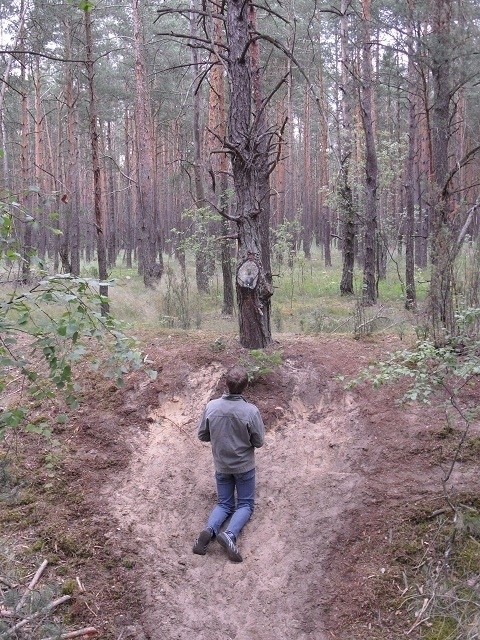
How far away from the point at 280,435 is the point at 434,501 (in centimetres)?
182

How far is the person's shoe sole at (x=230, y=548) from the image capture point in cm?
460

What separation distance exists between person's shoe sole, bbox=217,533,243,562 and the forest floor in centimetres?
8

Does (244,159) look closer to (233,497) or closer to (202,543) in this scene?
(233,497)

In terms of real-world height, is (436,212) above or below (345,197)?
below

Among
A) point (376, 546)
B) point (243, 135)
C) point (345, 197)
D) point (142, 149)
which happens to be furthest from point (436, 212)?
point (142, 149)

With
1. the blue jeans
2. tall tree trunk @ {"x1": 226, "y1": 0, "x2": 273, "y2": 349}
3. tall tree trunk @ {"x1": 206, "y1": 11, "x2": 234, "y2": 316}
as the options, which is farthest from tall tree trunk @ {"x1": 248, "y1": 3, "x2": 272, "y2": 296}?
the blue jeans

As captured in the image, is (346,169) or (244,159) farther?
(346,169)

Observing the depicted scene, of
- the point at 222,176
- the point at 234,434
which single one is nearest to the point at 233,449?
the point at 234,434

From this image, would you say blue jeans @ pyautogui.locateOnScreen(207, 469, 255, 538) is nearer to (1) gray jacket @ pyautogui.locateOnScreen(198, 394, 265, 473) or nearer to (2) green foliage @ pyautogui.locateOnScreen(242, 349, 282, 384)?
(1) gray jacket @ pyautogui.locateOnScreen(198, 394, 265, 473)

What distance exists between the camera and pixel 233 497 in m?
5.11

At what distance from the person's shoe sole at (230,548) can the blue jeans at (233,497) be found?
201 millimetres

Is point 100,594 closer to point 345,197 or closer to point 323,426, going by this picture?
point 323,426

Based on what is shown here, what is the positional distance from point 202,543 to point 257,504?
0.75 metres

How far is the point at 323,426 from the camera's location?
5992 millimetres
